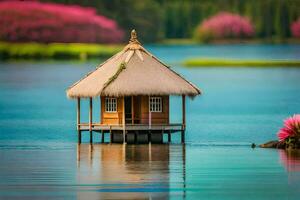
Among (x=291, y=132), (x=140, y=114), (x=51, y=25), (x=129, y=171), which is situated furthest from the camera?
(x=51, y=25)

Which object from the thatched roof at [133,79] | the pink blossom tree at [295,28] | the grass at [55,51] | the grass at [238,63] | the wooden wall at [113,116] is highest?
the pink blossom tree at [295,28]

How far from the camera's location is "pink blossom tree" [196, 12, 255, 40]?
421ft

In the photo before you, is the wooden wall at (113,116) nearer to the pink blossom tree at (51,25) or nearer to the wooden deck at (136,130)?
the wooden deck at (136,130)

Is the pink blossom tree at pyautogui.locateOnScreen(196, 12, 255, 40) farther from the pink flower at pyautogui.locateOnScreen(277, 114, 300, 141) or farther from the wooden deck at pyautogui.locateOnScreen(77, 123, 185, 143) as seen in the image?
the pink flower at pyautogui.locateOnScreen(277, 114, 300, 141)

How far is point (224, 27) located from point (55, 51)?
1642 centimetres

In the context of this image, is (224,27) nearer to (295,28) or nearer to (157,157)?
(295,28)

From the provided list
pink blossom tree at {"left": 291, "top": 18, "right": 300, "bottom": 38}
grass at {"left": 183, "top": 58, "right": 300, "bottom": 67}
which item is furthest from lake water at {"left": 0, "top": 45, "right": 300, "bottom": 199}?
pink blossom tree at {"left": 291, "top": 18, "right": 300, "bottom": 38}

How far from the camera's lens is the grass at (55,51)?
119 metres

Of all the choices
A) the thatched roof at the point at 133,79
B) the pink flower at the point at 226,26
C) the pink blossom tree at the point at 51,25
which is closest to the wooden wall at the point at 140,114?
the thatched roof at the point at 133,79

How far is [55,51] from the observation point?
120m

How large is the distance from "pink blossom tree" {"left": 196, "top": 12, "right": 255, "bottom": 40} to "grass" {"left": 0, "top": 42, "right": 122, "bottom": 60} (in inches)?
376

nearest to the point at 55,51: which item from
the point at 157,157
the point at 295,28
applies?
the point at 295,28

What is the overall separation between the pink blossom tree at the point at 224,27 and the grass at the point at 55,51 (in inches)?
376

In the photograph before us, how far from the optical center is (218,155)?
3928cm
